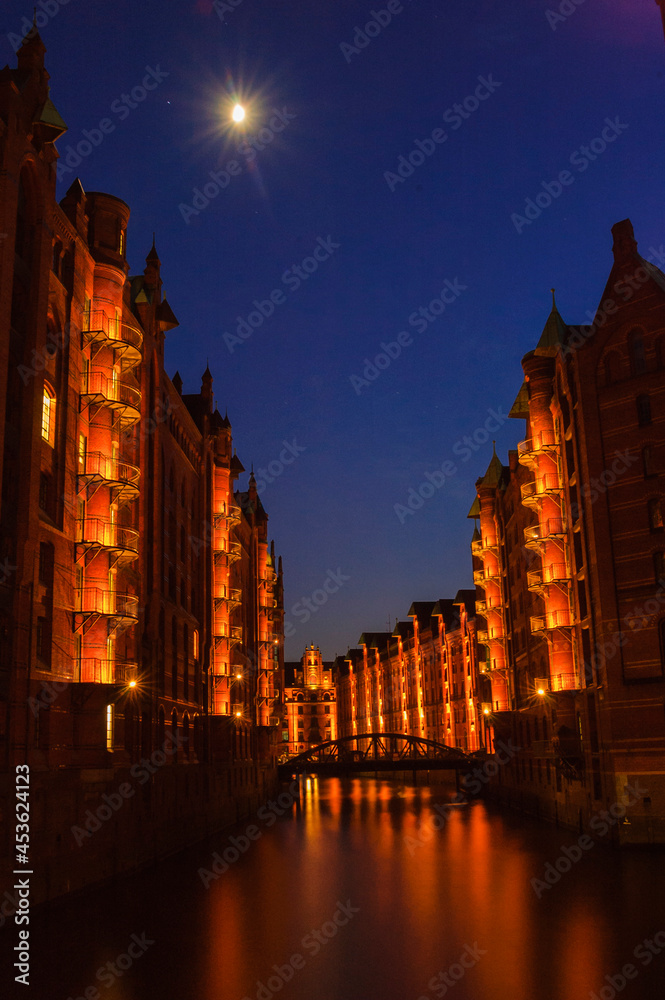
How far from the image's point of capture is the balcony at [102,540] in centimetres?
3397

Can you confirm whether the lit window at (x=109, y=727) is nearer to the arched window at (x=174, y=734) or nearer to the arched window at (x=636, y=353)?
the arched window at (x=174, y=734)

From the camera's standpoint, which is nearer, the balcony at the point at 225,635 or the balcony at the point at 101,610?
the balcony at the point at 101,610

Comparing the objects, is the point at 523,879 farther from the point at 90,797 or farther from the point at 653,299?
the point at 653,299

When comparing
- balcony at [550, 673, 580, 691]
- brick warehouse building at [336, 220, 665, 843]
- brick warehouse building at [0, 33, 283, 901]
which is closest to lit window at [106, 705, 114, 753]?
brick warehouse building at [0, 33, 283, 901]

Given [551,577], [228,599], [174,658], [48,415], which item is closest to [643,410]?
[551,577]

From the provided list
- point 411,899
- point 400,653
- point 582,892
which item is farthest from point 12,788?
point 400,653

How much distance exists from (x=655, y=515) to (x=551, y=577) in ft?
28.2

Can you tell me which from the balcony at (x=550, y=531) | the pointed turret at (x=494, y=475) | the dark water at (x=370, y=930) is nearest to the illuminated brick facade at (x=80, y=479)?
the dark water at (x=370, y=930)

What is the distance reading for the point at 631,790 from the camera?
38.5m

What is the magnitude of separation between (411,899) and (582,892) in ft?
18.8

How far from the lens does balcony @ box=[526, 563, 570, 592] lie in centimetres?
4728

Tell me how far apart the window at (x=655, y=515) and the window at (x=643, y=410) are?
3.71 meters

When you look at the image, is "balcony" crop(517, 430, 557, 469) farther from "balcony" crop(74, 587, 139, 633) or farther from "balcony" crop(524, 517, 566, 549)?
"balcony" crop(74, 587, 139, 633)

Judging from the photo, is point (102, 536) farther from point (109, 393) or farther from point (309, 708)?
point (309, 708)
